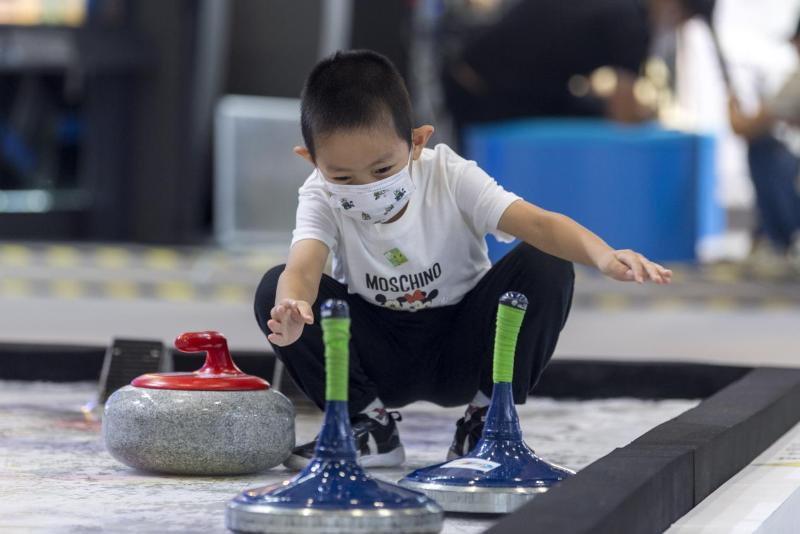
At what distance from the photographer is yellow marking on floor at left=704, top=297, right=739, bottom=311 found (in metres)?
6.44

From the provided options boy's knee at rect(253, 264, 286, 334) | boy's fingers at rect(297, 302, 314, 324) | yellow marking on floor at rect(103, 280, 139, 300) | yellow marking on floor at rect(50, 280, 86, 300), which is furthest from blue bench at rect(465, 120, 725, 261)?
boy's fingers at rect(297, 302, 314, 324)

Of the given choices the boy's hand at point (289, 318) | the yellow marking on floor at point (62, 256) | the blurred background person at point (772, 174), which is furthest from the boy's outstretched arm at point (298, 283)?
the yellow marking on floor at point (62, 256)

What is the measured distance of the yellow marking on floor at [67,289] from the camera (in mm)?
6840

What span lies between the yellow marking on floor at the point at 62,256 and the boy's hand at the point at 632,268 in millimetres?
5799

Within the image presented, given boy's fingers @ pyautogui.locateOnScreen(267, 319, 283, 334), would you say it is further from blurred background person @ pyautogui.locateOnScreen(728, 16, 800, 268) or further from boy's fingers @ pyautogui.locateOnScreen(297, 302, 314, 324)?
blurred background person @ pyautogui.locateOnScreen(728, 16, 800, 268)

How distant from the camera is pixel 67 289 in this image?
7.01 metres

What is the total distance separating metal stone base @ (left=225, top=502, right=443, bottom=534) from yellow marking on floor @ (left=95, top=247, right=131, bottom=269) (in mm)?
5904

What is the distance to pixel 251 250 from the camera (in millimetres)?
8383

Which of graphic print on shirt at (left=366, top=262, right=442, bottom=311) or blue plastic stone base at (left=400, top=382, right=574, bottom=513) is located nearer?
blue plastic stone base at (left=400, top=382, right=574, bottom=513)

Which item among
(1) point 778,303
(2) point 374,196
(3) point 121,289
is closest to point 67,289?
(3) point 121,289

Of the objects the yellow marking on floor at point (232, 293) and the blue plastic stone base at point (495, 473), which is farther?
the yellow marking on floor at point (232, 293)

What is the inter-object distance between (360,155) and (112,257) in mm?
5914

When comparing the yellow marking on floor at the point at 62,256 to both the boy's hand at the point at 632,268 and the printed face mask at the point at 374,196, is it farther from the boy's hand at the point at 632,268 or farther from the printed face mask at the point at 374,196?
the boy's hand at the point at 632,268

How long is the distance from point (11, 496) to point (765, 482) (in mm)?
1054
